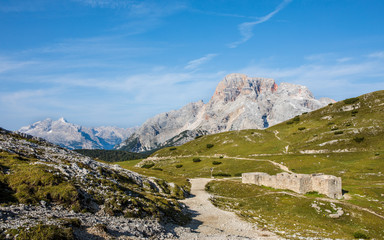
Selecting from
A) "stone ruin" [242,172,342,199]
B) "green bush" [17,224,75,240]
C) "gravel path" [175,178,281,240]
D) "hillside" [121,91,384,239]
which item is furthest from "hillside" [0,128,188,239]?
"stone ruin" [242,172,342,199]

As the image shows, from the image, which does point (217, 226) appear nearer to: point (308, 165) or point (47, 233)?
point (47, 233)

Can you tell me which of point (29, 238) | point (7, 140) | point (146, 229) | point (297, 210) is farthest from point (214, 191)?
point (29, 238)

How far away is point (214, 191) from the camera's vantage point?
66750 mm

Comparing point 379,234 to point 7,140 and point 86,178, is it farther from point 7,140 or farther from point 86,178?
point 7,140

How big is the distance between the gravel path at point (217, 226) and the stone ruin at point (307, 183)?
2434 cm

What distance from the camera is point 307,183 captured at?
193 feet

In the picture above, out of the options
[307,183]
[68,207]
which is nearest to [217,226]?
[68,207]

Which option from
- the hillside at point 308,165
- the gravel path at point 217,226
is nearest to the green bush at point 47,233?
the gravel path at point 217,226

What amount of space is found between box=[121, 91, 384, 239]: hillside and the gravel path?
2785 millimetres

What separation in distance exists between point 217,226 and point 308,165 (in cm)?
6974

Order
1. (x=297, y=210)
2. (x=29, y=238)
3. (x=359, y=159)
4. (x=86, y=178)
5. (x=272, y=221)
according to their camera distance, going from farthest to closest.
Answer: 1. (x=359, y=159)
2. (x=297, y=210)
3. (x=272, y=221)
4. (x=86, y=178)
5. (x=29, y=238)

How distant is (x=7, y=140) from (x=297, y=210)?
2211 inches

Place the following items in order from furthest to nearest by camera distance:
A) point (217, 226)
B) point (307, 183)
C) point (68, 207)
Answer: point (307, 183)
point (217, 226)
point (68, 207)

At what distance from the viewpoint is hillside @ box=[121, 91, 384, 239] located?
39.3 meters
